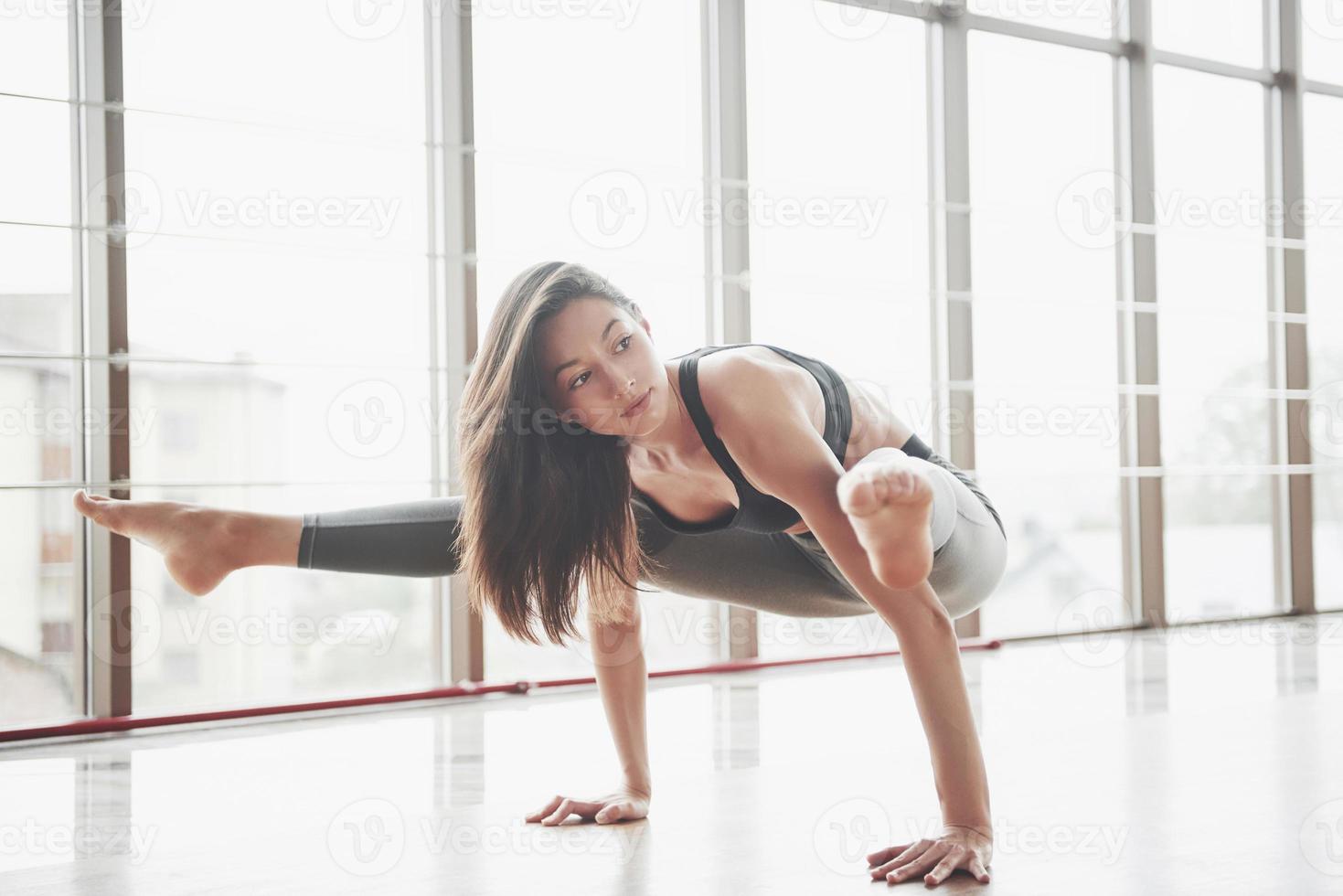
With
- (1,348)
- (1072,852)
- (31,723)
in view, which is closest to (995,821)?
(1072,852)

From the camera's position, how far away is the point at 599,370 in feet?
4.91

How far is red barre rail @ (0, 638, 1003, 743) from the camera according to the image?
9.88 ft

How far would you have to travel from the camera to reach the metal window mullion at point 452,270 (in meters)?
3.62

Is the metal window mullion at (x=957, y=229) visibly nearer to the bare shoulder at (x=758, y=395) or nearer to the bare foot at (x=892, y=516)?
the bare shoulder at (x=758, y=395)

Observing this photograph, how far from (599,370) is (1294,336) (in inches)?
192

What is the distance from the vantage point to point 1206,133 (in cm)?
532

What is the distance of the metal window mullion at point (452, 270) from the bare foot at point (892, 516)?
2.58 metres
